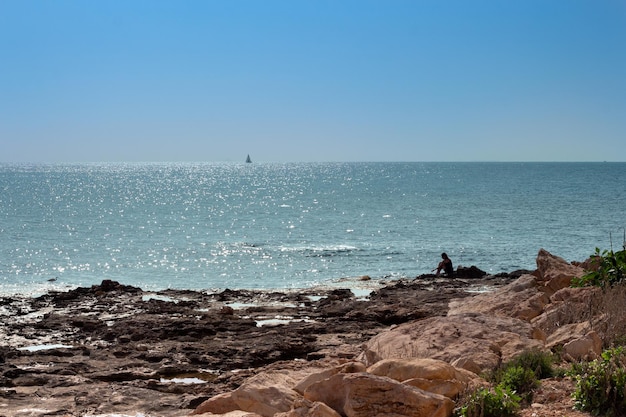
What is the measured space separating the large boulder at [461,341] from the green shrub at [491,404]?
5.54 feet

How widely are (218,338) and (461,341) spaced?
8.57m

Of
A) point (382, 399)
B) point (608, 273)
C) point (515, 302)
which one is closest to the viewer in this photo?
point (382, 399)

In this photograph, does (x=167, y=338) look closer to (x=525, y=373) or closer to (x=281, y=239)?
(x=525, y=373)

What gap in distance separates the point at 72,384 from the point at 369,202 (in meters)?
73.7

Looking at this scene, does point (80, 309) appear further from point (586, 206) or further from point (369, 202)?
point (369, 202)

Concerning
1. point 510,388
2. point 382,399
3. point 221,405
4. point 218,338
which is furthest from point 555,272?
point 382,399

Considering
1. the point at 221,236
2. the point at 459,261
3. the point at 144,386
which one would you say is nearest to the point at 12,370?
the point at 144,386

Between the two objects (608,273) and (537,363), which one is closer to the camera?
(537,363)

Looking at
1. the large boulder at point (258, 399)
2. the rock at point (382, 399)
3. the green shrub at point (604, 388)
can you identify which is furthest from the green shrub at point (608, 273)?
the large boulder at point (258, 399)

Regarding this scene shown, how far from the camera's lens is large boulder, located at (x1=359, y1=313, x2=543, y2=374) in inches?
356

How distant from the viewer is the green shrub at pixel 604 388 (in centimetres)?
690

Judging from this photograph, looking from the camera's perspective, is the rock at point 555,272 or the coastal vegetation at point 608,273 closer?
the coastal vegetation at point 608,273

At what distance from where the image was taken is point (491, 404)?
271 inches

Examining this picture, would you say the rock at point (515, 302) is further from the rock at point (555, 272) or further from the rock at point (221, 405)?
the rock at point (221, 405)
